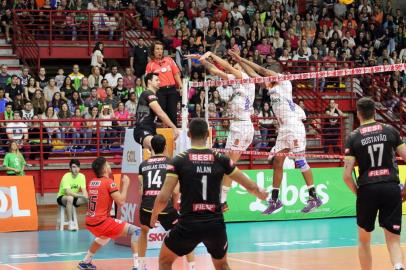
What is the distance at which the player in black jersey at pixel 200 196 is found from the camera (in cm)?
930

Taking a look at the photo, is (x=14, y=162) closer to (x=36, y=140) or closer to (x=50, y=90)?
(x=36, y=140)

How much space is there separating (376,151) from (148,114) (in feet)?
17.9

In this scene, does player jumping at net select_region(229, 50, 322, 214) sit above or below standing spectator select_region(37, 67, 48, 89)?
below

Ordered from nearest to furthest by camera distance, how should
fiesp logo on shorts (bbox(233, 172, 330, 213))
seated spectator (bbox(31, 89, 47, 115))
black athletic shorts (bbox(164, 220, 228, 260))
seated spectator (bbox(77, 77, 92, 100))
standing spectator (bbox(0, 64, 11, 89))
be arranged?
black athletic shorts (bbox(164, 220, 228, 260)), fiesp logo on shorts (bbox(233, 172, 330, 213)), seated spectator (bbox(31, 89, 47, 115)), standing spectator (bbox(0, 64, 11, 89)), seated spectator (bbox(77, 77, 92, 100))

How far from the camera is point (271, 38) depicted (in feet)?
101

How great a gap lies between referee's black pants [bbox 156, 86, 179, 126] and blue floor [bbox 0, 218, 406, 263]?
271 cm

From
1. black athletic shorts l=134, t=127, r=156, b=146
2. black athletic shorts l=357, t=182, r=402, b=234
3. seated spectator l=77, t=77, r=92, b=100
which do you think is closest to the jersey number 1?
black athletic shorts l=357, t=182, r=402, b=234

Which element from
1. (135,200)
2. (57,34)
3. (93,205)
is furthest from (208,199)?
Result: (57,34)

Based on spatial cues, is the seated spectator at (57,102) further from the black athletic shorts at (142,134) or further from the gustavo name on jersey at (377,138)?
the gustavo name on jersey at (377,138)

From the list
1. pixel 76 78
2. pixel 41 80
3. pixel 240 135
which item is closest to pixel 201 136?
pixel 240 135

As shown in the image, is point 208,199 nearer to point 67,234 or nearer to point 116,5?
point 67,234

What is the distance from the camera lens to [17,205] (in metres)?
20.1

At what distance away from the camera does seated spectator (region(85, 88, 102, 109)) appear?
2474 centimetres

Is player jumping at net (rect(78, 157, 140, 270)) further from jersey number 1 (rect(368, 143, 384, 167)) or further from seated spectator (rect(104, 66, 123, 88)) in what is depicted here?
seated spectator (rect(104, 66, 123, 88))
